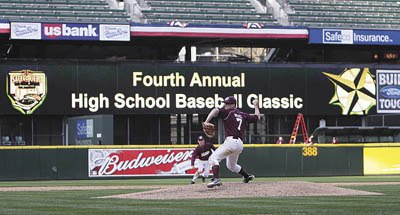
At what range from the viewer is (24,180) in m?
28.7

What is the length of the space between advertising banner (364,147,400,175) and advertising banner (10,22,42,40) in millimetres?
14025

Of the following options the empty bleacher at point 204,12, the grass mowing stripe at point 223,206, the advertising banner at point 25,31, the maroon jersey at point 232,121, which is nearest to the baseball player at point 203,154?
the maroon jersey at point 232,121

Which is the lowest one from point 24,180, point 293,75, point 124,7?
point 24,180

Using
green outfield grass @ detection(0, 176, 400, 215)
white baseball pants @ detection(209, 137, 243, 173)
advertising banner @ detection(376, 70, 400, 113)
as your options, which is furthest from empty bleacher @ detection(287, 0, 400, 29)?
green outfield grass @ detection(0, 176, 400, 215)

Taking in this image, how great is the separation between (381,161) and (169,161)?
29.2 ft

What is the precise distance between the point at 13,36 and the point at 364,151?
582 inches

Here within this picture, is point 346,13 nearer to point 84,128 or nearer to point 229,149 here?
point 84,128

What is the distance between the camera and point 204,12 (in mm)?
36719

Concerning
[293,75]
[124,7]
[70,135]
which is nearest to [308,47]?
[293,75]

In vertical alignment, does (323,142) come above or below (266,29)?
below

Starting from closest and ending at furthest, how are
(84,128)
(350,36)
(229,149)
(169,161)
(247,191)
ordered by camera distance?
(247,191) < (229,149) < (169,161) < (84,128) < (350,36)

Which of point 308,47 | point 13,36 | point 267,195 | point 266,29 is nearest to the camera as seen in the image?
point 267,195

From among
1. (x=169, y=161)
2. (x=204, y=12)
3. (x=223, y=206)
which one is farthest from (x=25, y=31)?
(x=223, y=206)

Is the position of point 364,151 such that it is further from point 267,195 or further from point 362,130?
point 267,195
